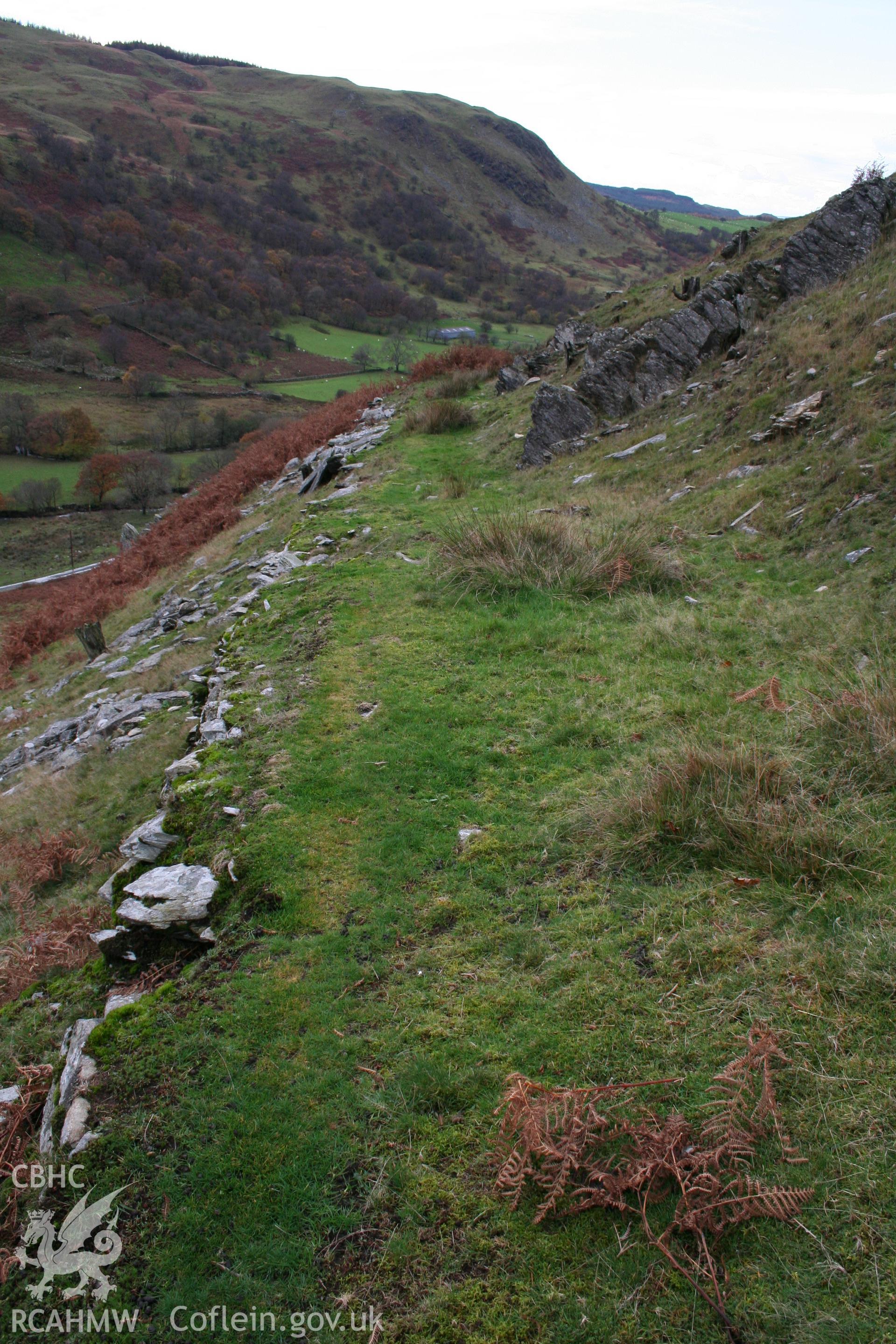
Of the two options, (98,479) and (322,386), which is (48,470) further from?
(322,386)

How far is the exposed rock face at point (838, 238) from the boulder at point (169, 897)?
53.7 ft

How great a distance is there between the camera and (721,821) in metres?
4.30

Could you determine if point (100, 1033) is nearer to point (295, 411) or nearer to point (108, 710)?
point (108, 710)

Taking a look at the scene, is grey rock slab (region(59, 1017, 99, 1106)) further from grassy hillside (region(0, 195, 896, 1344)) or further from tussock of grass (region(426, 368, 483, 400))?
tussock of grass (region(426, 368, 483, 400))

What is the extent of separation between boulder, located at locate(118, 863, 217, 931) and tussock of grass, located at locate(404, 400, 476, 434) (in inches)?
638

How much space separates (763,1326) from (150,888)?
4.01m

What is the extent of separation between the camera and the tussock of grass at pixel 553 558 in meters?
8.50

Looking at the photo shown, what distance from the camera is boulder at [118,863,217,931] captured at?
452 cm

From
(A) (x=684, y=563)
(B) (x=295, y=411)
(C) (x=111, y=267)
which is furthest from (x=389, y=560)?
(C) (x=111, y=267)

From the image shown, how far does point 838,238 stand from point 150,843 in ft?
57.9

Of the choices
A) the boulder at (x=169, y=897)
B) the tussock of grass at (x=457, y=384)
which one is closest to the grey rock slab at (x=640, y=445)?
the tussock of grass at (x=457, y=384)

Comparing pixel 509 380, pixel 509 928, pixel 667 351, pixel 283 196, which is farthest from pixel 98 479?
pixel 283 196

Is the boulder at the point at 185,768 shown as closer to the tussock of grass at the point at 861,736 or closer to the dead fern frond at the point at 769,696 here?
the dead fern frond at the point at 769,696

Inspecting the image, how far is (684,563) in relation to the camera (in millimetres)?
8633
